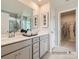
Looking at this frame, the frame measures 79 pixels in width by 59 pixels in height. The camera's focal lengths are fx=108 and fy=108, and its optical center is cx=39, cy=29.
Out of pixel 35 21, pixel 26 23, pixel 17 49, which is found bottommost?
pixel 17 49

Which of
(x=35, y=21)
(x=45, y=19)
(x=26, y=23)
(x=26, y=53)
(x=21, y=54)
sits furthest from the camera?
(x=45, y=19)

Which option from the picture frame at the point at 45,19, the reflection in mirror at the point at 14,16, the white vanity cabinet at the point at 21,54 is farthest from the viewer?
the picture frame at the point at 45,19

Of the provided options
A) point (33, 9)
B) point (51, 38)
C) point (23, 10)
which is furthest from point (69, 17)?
point (23, 10)

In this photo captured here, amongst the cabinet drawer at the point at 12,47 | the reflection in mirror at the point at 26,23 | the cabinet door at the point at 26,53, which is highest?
the reflection in mirror at the point at 26,23

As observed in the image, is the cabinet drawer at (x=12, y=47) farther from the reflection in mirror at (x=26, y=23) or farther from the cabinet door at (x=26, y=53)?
the reflection in mirror at (x=26, y=23)

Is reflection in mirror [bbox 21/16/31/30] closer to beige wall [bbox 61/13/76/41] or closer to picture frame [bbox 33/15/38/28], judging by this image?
picture frame [bbox 33/15/38/28]

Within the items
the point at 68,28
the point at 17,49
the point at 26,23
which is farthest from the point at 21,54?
the point at 68,28

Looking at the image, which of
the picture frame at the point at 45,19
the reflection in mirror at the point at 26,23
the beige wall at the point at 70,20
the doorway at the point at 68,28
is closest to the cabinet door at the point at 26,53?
the reflection in mirror at the point at 26,23

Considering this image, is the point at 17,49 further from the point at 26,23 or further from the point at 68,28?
the point at 68,28

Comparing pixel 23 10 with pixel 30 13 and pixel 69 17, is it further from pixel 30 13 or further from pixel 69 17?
pixel 69 17

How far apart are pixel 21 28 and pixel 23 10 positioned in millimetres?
652

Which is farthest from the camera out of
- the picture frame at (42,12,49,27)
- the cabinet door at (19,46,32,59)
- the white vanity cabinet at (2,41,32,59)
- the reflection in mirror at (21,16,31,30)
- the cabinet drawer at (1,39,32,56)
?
the picture frame at (42,12,49,27)

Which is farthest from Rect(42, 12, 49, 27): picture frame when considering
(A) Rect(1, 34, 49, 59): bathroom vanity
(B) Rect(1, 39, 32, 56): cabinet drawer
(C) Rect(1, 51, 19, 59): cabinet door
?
(C) Rect(1, 51, 19, 59): cabinet door

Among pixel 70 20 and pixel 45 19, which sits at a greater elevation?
pixel 70 20
